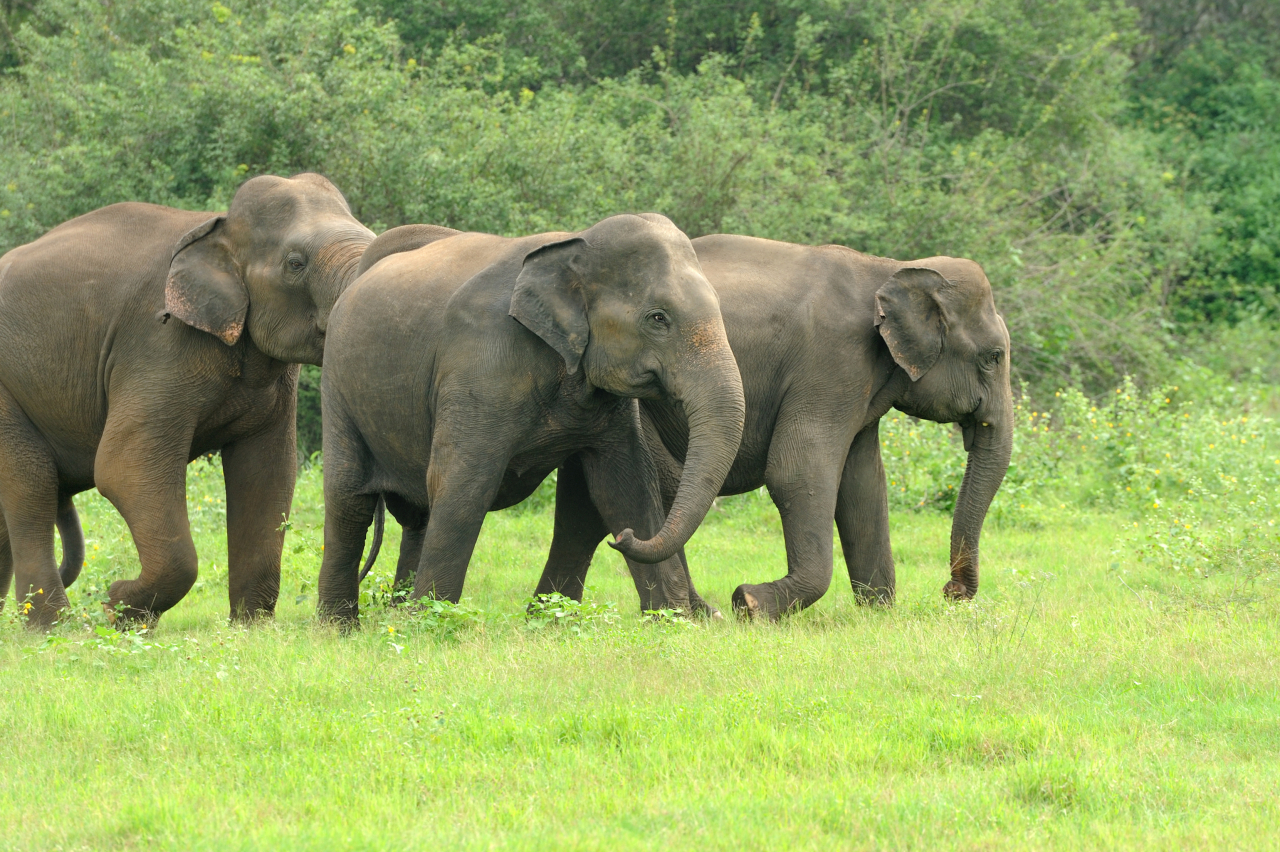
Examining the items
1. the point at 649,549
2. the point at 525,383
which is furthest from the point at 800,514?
the point at 525,383

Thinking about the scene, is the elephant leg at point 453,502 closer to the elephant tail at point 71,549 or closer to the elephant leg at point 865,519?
the elephant leg at point 865,519

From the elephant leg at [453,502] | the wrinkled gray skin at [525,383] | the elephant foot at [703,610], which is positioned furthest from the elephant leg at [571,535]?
the elephant leg at [453,502]

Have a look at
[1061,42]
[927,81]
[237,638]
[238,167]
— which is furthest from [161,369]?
[1061,42]

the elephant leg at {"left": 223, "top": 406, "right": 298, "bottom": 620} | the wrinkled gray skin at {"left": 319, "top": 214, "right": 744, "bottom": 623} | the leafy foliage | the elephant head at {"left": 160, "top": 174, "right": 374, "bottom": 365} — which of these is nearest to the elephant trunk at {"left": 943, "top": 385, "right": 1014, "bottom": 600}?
the wrinkled gray skin at {"left": 319, "top": 214, "right": 744, "bottom": 623}

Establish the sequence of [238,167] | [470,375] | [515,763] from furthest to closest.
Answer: [238,167]
[470,375]
[515,763]

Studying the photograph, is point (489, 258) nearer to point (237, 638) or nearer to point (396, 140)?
point (237, 638)

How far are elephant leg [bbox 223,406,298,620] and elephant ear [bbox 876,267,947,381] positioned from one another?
331 centimetres

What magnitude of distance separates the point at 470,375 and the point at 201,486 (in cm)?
626

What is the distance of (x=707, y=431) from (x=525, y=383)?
90 cm

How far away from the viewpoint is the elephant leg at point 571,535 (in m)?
7.52

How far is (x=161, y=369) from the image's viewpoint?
7.54 meters

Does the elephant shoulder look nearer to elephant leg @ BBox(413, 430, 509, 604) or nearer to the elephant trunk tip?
elephant leg @ BBox(413, 430, 509, 604)

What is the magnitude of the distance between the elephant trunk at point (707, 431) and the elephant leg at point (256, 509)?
2.75 metres

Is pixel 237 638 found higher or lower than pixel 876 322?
lower
